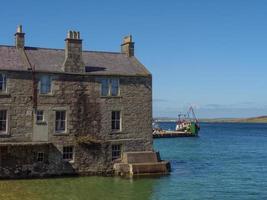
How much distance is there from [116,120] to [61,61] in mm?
5932

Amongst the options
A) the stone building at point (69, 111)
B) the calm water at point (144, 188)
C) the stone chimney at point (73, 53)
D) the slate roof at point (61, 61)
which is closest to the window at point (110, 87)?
the stone building at point (69, 111)

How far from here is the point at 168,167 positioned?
3772 centimetres

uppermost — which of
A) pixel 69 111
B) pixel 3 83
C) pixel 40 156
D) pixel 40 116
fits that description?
pixel 3 83

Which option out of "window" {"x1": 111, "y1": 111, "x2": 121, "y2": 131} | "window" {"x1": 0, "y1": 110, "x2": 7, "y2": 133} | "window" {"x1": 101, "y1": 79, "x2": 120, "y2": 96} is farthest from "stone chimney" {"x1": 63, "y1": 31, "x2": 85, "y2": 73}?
"window" {"x1": 0, "y1": 110, "x2": 7, "y2": 133}

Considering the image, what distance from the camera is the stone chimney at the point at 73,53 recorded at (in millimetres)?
35375

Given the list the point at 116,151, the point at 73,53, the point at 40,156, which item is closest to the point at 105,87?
the point at 73,53

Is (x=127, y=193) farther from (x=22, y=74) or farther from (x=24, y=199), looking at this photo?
(x=22, y=74)

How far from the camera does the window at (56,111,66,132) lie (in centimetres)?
3494

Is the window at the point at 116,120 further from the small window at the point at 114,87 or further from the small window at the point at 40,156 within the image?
the small window at the point at 40,156

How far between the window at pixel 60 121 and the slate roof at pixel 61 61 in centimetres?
297

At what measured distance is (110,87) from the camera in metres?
36.6

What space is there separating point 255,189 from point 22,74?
17571mm

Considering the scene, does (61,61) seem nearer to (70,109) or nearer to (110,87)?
(70,109)

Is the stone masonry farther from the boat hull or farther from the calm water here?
the boat hull
